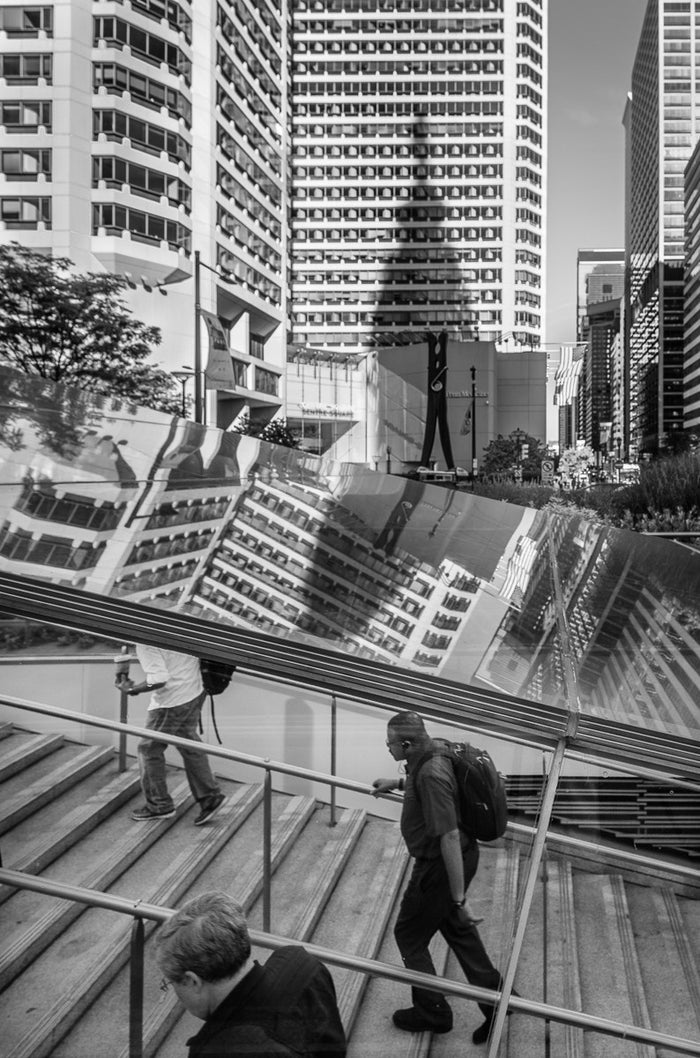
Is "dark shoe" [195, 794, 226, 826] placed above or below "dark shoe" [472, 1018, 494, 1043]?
above

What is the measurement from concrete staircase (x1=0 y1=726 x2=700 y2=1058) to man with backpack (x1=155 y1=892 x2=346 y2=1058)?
134 millimetres

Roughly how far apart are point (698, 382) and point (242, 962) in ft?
494

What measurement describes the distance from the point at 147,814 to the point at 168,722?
316mm

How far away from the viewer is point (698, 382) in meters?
140

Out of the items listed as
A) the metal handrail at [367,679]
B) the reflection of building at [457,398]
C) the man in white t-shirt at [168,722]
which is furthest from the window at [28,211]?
the reflection of building at [457,398]

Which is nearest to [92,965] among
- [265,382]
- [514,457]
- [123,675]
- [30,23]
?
[123,675]

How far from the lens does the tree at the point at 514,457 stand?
6500 cm

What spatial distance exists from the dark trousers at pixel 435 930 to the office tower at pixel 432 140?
10232 centimetres

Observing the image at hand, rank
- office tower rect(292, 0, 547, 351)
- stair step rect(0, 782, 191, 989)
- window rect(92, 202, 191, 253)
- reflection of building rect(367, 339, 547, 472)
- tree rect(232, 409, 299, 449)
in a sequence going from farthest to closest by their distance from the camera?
office tower rect(292, 0, 547, 351) → reflection of building rect(367, 339, 547, 472) → tree rect(232, 409, 299, 449) → window rect(92, 202, 191, 253) → stair step rect(0, 782, 191, 989)

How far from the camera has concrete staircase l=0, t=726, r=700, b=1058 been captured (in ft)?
7.31

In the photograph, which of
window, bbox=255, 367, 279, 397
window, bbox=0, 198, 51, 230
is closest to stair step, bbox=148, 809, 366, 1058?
window, bbox=0, 198, 51, 230

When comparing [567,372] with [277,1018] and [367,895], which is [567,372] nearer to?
[367,895]

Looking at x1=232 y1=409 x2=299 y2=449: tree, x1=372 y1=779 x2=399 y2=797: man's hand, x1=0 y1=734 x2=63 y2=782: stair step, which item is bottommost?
x1=372 y1=779 x2=399 y2=797: man's hand

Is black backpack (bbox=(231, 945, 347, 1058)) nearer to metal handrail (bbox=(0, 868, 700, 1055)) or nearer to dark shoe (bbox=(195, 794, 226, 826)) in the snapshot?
metal handrail (bbox=(0, 868, 700, 1055))
